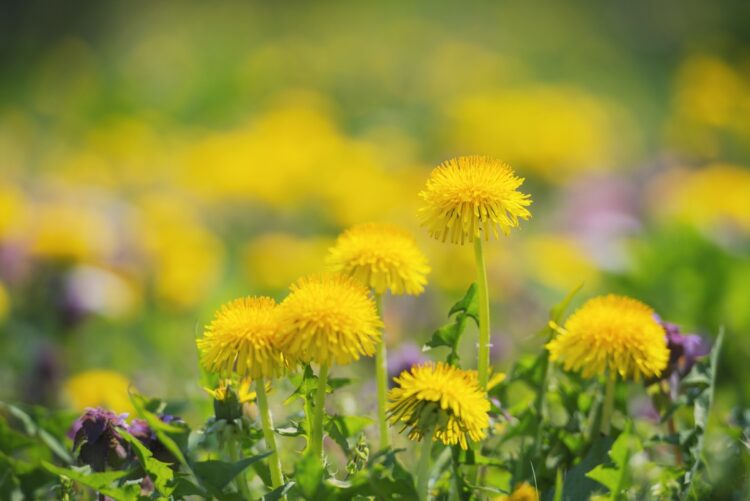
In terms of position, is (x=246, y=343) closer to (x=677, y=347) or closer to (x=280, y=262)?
(x=677, y=347)

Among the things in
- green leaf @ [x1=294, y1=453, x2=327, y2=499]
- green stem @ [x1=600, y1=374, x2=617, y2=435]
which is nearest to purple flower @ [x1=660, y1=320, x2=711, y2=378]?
green stem @ [x1=600, y1=374, x2=617, y2=435]

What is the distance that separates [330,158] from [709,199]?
1.71 metres

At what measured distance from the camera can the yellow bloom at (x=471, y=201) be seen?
1280 mm

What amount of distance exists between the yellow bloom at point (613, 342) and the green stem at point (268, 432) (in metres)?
0.40

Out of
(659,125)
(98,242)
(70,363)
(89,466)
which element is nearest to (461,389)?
(89,466)

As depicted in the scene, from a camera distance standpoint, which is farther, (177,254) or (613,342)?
(177,254)

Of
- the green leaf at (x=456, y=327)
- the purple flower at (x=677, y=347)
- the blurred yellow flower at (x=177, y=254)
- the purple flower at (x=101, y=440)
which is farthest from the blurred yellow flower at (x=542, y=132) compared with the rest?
the purple flower at (x=101, y=440)

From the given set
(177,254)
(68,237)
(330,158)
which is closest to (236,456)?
(68,237)

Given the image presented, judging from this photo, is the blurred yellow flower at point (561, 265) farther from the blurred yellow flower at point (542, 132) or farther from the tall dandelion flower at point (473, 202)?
the tall dandelion flower at point (473, 202)

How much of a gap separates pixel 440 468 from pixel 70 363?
1484 mm

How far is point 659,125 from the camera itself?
234 inches

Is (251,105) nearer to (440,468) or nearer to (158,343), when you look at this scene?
(158,343)

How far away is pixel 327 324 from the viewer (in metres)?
1.17

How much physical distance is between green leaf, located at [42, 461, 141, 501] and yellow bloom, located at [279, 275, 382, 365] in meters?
0.31
